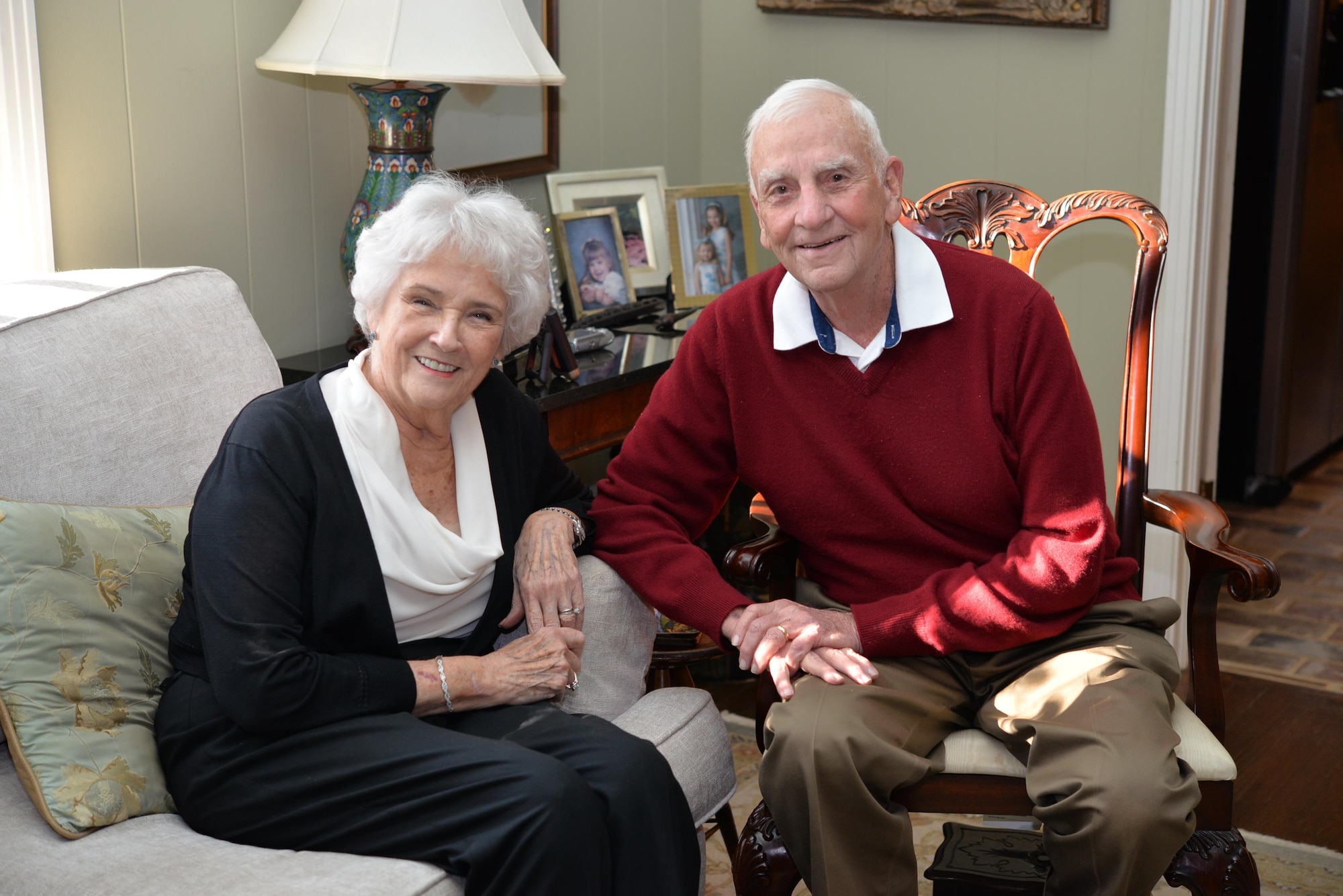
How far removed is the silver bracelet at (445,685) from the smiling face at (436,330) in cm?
32

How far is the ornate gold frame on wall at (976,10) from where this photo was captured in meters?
2.99

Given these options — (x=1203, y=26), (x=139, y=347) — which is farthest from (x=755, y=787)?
(x=1203, y=26)

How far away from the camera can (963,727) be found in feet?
5.65

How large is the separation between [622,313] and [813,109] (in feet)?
4.11

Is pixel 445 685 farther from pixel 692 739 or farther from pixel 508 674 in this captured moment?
pixel 692 739

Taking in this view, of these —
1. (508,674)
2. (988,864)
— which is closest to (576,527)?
(508,674)

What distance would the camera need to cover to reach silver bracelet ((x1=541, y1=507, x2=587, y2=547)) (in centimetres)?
180

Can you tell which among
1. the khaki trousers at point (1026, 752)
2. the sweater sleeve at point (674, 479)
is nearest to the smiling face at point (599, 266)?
the sweater sleeve at point (674, 479)

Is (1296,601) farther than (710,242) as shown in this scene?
Yes

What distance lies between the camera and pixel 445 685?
1.57 meters

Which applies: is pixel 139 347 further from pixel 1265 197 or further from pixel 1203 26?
pixel 1265 197

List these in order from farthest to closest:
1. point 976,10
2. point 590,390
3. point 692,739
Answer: point 976,10, point 590,390, point 692,739

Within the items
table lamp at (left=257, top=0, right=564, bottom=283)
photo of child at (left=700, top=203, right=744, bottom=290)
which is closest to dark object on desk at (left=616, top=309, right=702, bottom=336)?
photo of child at (left=700, top=203, right=744, bottom=290)

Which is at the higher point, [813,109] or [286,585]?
[813,109]
